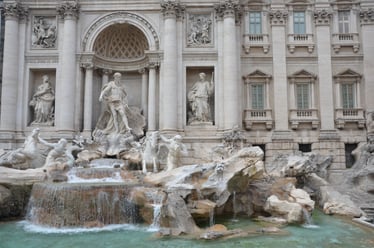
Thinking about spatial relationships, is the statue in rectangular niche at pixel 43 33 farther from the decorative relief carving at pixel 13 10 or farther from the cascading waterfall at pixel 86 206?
the cascading waterfall at pixel 86 206

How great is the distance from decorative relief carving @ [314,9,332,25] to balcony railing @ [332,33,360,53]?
1.00 m

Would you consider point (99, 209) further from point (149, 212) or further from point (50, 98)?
point (50, 98)

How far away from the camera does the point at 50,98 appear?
64.9ft

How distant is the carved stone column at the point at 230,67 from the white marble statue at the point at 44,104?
406 inches

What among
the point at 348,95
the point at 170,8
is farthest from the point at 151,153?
the point at 348,95

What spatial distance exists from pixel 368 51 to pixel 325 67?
105 inches

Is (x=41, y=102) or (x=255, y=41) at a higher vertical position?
(x=255, y=41)

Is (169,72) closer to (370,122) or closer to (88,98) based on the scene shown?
(88,98)

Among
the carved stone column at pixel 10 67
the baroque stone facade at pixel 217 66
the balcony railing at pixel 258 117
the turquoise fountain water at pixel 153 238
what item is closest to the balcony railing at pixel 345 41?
the baroque stone facade at pixel 217 66

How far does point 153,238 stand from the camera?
9.51 m

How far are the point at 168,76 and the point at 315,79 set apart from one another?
28.9 ft

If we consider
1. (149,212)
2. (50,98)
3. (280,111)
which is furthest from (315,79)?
(50,98)

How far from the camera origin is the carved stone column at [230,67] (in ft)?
61.0

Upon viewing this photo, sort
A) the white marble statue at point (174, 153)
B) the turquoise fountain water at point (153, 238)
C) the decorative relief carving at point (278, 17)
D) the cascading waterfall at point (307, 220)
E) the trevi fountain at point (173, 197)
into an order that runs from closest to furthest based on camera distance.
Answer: the turquoise fountain water at point (153, 238) → the trevi fountain at point (173, 197) → the cascading waterfall at point (307, 220) → the white marble statue at point (174, 153) → the decorative relief carving at point (278, 17)
